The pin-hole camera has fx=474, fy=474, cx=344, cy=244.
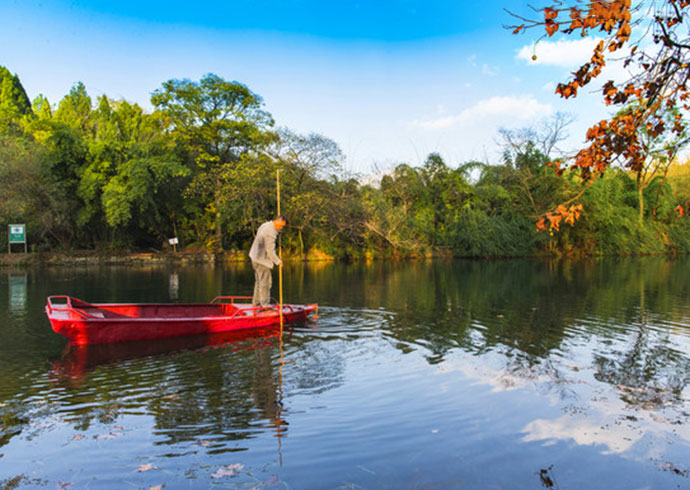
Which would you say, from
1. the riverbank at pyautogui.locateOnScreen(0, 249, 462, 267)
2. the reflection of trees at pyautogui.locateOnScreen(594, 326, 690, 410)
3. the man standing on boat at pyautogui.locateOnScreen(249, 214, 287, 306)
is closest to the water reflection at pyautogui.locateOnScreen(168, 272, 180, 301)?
the man standing on boat at pyautogui.locateOnScreen(249, 214, 287, 306)

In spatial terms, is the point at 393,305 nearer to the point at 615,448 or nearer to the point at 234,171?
the point at 615,448

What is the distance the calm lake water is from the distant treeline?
24.6 meters

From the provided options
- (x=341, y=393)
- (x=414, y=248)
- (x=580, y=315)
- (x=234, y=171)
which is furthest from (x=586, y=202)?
(x=341, y=393)

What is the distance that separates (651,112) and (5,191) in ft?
121

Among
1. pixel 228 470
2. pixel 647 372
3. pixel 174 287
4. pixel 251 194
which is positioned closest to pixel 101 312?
pixel 228 470

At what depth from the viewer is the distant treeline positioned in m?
34.5

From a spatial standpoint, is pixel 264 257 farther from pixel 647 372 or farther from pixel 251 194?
pixel 251 194

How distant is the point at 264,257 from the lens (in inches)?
432

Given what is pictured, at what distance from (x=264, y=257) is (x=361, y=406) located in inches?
223

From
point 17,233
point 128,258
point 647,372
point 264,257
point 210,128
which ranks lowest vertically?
point 647,372

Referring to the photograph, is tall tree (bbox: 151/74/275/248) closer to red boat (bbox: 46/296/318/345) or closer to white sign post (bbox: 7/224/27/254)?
white sign post (bbox: 7/224/27/254)

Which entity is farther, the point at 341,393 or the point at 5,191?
the point at 5,191

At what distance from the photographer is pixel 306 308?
11.6 metres

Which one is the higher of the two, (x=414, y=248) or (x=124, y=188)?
(x=124, y=188)
